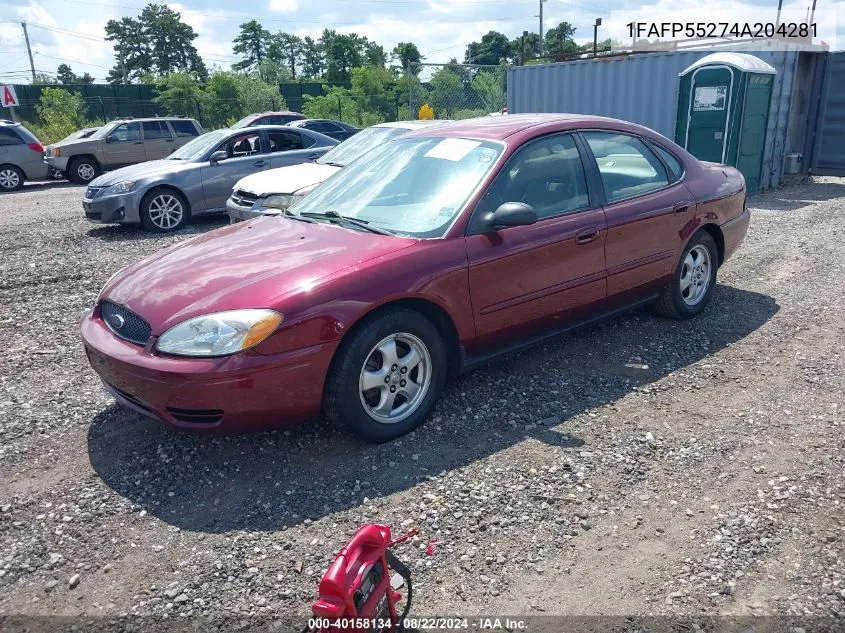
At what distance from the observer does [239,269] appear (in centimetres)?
371

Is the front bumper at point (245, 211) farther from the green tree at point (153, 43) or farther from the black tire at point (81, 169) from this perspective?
the green tree at point (153, 43)

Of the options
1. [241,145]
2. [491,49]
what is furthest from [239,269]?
[491,49]

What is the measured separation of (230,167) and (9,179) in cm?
934

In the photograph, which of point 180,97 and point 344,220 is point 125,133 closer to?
point 180,97

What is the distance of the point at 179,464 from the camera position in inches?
142

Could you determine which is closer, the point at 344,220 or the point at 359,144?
the point at 344,220

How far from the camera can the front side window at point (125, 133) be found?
57.9 feet

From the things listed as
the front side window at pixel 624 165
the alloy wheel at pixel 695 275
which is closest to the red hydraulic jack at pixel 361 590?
the front side window at pixel 624 165

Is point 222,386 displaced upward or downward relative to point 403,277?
downward

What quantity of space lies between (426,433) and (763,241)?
251 inches

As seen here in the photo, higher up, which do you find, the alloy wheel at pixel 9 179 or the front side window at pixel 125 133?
the front side window at pixel 125 133

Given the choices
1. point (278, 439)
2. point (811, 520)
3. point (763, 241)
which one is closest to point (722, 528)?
point (811, 520)

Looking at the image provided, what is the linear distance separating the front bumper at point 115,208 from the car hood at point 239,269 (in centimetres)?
629

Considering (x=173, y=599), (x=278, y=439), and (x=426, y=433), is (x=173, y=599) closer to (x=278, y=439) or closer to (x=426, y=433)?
(x=278, y=439)
